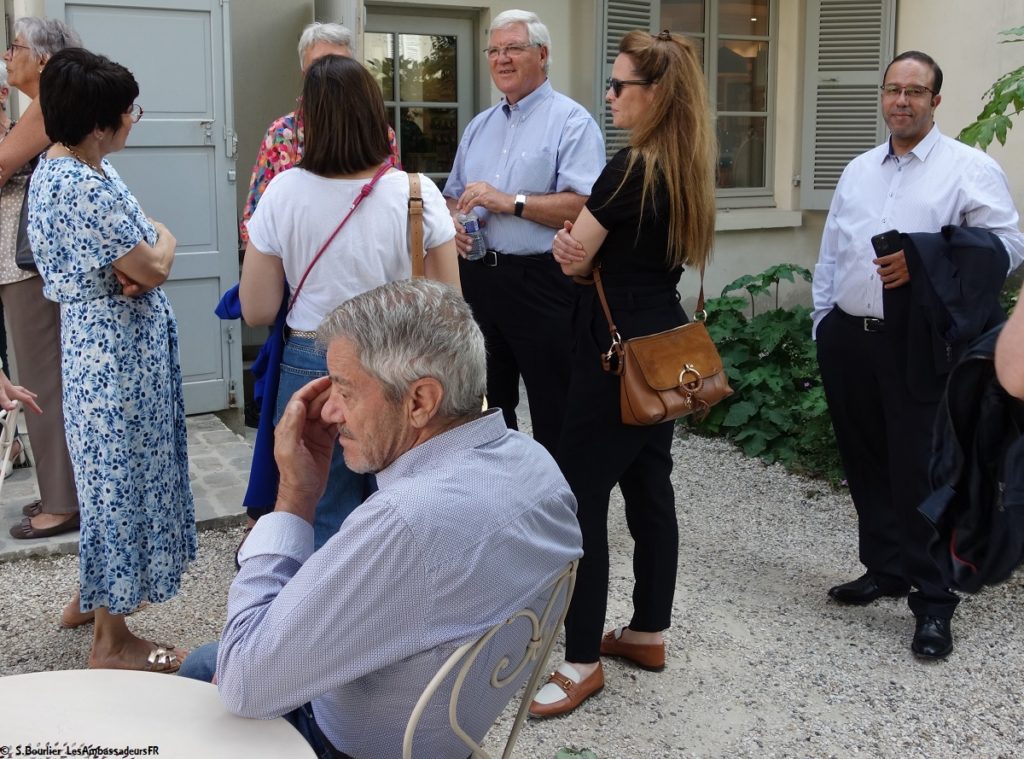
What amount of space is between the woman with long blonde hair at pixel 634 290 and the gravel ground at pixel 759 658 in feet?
0.71

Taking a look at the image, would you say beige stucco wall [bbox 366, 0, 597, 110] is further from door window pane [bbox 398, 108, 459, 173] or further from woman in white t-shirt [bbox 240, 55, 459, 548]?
woman in white t-shirt [bbox 240, 55, 459, 548]

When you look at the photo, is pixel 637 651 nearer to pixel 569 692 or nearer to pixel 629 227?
pixel 569 692

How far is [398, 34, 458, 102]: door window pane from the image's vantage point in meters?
7.09

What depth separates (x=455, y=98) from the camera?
724 centimetres

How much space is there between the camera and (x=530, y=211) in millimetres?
4070

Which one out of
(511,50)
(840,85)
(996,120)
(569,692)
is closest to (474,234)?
(511,50)

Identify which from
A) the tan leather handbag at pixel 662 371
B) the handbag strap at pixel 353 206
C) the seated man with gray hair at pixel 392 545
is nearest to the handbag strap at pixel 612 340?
the tan leather handbag at pixel 662 371

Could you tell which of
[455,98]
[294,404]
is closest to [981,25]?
[455,98]

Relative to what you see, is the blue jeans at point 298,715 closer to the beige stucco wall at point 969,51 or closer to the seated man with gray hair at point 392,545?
the seated man with gray hair at point 392,545

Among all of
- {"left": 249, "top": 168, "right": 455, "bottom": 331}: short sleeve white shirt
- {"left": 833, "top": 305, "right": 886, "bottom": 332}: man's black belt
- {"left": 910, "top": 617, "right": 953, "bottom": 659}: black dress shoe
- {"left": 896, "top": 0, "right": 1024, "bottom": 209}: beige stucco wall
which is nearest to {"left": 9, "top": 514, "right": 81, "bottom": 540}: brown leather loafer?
{"left": 249, "top": 168, "right": 455, "bottom": 331}: short sleeve white shirt

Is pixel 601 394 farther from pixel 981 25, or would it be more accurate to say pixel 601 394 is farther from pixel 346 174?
pixel 981 25

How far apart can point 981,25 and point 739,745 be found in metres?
5.74

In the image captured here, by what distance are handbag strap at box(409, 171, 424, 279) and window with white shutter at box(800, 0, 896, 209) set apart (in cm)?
543

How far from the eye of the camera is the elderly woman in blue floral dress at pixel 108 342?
310 cm
